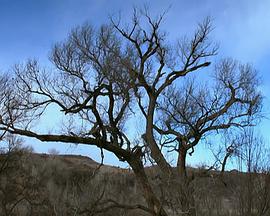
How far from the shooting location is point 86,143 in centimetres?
1886

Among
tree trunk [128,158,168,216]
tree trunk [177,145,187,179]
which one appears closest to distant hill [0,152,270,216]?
tree trunk [128,158,168,216]

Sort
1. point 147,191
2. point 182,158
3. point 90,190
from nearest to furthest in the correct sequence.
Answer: point 147,191, point 90,190, point 182,158

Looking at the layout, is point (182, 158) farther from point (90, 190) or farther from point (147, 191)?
point (90, 190)

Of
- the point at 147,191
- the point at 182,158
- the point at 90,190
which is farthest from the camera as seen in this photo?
the point at 182,158

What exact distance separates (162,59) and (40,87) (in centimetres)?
585

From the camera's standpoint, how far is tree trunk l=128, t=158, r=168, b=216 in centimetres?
1781

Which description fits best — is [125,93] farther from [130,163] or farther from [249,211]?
[249,211]

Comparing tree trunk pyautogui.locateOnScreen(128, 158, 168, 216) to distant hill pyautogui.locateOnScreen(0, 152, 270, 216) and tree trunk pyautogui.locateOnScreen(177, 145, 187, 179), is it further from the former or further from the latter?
tree trunk pyautogui.locateOnScreen(177, 145, 187, 179)

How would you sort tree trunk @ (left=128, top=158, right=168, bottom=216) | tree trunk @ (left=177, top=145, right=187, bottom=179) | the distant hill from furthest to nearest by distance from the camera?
tree trunk @ (left=177, top=145, right=187, bottom=179)
tree trunk @ (left=128, top=158, right=168, bottom=216)
the distant hill

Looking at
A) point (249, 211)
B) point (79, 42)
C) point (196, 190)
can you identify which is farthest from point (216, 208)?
point (79, 42)

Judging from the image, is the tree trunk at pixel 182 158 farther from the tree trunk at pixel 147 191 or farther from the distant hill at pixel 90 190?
the tree trunk at pixel 147 191

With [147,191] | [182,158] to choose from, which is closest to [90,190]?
[147,191]

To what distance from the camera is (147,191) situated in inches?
730

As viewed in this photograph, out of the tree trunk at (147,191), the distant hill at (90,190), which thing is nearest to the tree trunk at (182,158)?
the distant hill at (90,190)
